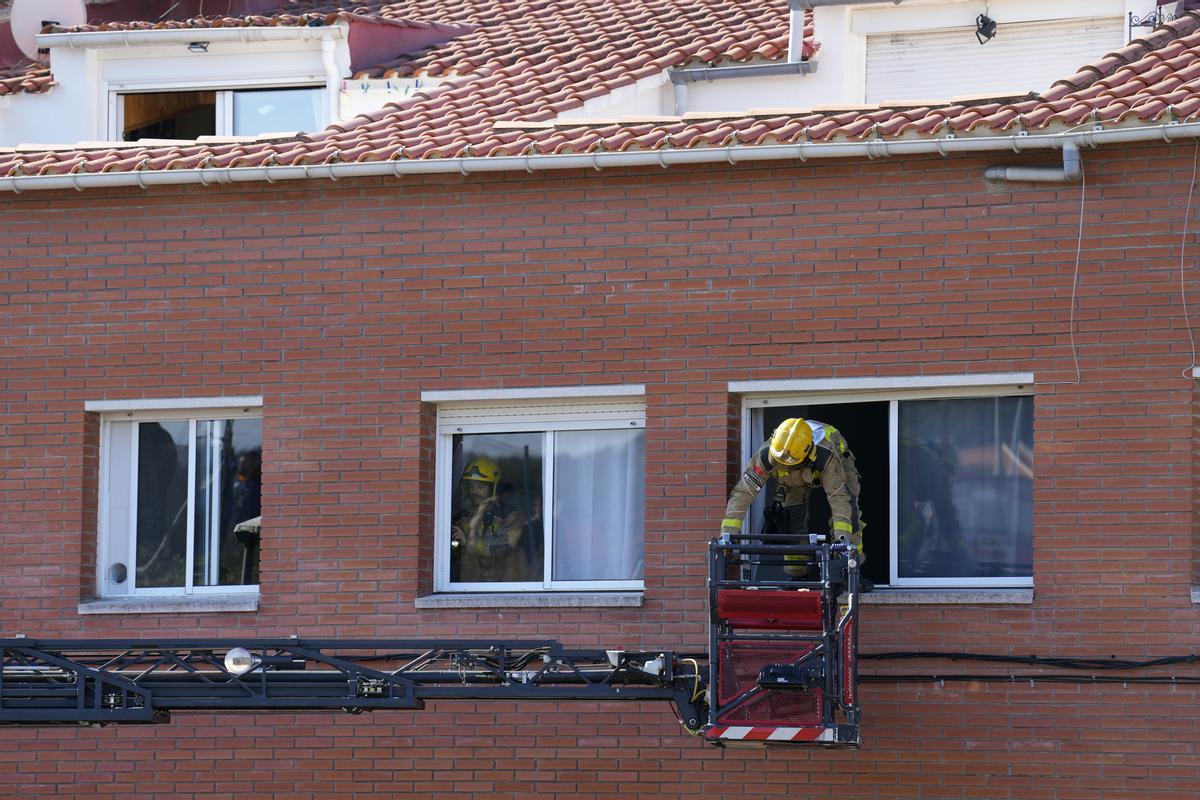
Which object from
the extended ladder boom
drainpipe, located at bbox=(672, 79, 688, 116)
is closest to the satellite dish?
drainpipe, located at bbox=(672, 79, 688, 116)

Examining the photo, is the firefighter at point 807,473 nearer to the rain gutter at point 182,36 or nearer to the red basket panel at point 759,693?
the red basket panel at point 759,693

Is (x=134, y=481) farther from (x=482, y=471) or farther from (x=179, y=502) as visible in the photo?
(x=482, y=471)

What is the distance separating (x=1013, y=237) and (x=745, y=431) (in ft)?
7.30

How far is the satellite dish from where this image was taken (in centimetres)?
2041

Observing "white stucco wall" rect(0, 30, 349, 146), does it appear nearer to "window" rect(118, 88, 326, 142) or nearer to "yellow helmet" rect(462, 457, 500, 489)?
"window" rect(118, 88, 326, 142)

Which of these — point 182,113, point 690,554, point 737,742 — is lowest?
point 737,742

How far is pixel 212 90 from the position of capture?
19688mm

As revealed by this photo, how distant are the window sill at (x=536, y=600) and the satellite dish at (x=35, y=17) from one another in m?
7.99

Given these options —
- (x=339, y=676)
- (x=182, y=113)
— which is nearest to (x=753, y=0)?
(x=182, y=113)

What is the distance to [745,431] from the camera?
1496 cm

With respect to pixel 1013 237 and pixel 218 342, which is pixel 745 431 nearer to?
pixel 1013 237

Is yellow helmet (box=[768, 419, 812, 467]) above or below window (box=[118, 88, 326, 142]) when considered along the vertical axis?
below

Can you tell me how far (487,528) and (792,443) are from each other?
2.94m

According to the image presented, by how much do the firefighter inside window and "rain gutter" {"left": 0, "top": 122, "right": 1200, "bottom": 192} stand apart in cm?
213
